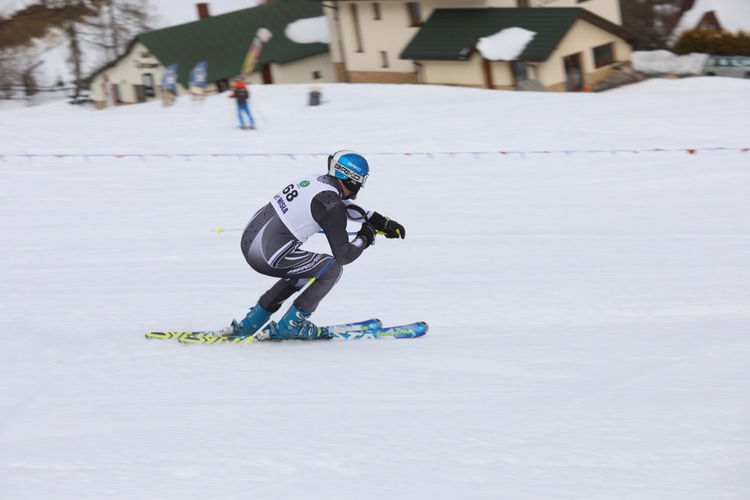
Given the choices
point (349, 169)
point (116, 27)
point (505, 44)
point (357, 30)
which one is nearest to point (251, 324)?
point (349, 169)

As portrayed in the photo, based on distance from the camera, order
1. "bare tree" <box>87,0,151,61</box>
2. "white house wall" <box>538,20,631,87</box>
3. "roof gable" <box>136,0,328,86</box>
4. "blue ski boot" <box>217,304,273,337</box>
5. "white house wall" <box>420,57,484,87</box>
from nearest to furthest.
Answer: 1. "blue ski boot" <box>217,304,273,337</box>
2. "white house wall" <box>538,20,631,87</box>
3. "white house wall" <box>420,57,484,87</box>
4. "roof gable" <box>136,0,328,86</box>
5. "bare tree" <box>87,0,151,61</box>

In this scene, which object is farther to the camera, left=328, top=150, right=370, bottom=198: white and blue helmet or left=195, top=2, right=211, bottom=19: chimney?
left=195, top=2, right=211, bottom=19: chimney

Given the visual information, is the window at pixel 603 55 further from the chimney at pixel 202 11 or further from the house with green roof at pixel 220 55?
the chimney at pixel 202 11

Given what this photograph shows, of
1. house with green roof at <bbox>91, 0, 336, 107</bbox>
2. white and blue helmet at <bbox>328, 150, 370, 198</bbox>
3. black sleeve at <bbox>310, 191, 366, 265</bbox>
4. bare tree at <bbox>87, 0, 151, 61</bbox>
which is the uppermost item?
bare tree at <bbox>87, 0, 151, 61</bbox>

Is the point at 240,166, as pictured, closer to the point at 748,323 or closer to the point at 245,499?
the point at 748,323

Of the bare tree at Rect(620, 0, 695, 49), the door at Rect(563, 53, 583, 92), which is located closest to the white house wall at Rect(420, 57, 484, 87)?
the door at Rect(563, 53, 583, 92)

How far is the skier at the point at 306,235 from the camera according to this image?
5863mm

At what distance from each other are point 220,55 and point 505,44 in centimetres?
1553

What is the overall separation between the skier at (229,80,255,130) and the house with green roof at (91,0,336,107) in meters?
19.1

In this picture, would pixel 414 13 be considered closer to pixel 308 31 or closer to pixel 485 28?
pixel 485 28

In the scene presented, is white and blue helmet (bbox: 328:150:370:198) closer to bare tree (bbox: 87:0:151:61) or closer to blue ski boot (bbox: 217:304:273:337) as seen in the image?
blue ski boot (bbox: 217:304:273:337)

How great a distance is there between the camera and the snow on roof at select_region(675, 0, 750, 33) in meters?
45.9

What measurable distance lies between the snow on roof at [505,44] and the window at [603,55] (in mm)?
3364

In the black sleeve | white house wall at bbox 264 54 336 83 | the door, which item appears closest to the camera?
the black sleeve
